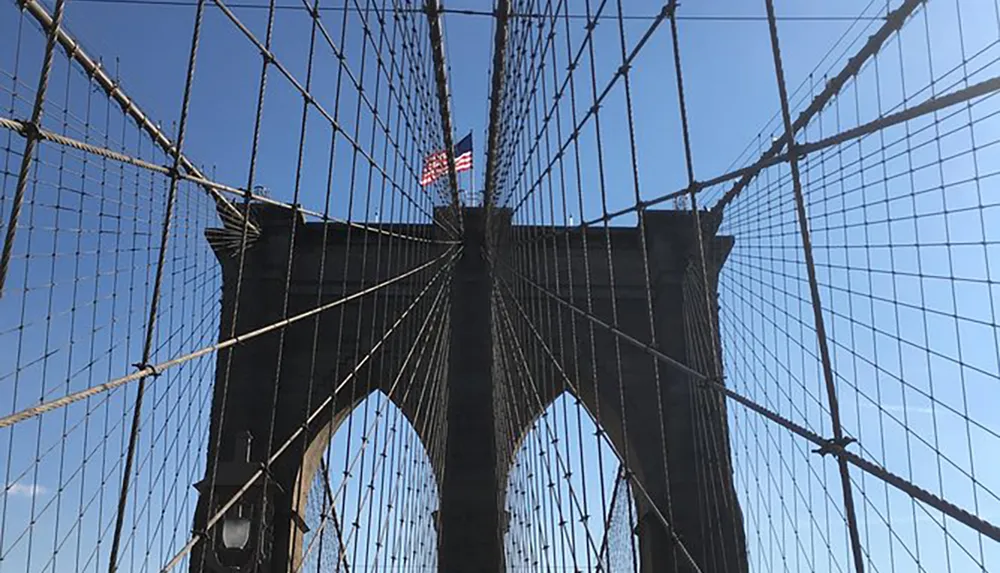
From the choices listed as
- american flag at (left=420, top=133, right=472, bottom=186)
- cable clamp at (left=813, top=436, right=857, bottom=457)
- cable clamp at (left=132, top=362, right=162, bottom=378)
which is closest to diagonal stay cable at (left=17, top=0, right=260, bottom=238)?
cable clamp at (left=132, top=362, right=162, bottom=378)

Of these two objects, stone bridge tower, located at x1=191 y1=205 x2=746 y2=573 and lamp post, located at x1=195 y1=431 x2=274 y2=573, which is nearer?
lamp post, located at x1=195 y1=431 x2=274 y2=573

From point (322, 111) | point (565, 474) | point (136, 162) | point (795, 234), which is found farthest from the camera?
point (795, 234)

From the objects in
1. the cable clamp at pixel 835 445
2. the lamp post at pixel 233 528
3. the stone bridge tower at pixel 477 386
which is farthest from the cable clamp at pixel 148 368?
the stone bridge tower at pixel 477 386

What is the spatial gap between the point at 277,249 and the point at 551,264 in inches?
124

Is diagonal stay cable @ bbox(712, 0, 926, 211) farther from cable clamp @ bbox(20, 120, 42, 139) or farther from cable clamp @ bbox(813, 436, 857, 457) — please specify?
cable clamp @ bbox(20, 120, 42, 139)

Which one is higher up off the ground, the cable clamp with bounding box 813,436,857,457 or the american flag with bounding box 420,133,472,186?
the american flag with bounding box 420,133,472,186

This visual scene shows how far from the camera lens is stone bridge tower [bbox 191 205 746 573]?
8.59 meters

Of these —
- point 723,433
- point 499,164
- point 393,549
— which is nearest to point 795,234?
point 723,433

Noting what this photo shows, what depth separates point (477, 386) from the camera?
889cm

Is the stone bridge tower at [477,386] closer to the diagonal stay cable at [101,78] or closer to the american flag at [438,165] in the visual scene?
the american flag at [438,165]

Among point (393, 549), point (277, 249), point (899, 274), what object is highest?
point (277, 249)

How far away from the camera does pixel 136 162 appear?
292 centimetres

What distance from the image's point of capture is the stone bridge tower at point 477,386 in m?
8.59

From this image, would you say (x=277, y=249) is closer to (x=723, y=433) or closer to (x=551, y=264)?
(x=551, y=264)
